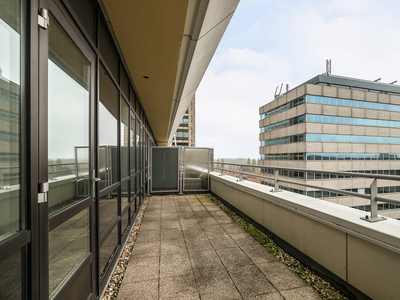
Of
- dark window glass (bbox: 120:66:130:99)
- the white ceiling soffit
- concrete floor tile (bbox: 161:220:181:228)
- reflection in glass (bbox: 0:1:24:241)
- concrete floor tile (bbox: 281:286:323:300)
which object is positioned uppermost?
the white ceiling soffit

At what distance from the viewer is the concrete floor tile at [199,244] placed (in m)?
3.06

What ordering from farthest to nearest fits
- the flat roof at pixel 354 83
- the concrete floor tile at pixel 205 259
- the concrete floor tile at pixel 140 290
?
the flat roof at pixel 354 83
the concrete floor tile at pixel 205 259
the concrete floor tile at pixel 140 290

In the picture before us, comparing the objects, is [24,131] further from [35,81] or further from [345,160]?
[345,160]

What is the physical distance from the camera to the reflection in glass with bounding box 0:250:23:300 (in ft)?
2.73

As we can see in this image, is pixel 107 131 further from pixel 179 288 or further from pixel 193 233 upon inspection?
pixel 193 233

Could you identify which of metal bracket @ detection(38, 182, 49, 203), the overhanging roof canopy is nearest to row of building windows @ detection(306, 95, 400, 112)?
the overhanging roof canopy

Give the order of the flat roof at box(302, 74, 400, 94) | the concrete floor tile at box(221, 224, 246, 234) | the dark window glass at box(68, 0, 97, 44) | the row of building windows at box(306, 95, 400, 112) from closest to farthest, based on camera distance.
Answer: the dark window glass at box(68, 0, 97, 44)
the concrete floor tile at box(221, 224, 246, 234)
the row of building windows at box(306, 95, 400, 112)
the flat roof at box(302, 74, 400, 94)

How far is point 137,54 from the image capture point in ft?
8.48

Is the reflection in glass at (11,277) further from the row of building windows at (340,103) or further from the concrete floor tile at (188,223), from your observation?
the row of building windows at (340,103)

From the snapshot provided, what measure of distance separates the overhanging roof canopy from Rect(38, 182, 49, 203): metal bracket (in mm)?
1653

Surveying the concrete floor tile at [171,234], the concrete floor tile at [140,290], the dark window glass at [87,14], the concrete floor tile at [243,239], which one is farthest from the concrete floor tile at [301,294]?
the dark window glass at [87,14]

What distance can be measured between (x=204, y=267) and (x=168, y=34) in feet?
9.62

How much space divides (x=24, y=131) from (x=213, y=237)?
3246mm

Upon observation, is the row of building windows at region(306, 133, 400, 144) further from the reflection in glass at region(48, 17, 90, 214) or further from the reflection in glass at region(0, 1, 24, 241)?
the reflection in glass at region(0, 1, 24, 241)
